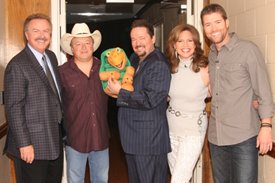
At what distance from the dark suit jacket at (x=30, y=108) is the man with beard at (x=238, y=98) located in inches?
42.6

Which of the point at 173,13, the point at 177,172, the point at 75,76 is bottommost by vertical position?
the point at 177,172

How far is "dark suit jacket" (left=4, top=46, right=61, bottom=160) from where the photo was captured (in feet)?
6.97

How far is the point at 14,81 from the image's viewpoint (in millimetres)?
2127

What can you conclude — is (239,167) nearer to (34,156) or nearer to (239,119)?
(239,119)

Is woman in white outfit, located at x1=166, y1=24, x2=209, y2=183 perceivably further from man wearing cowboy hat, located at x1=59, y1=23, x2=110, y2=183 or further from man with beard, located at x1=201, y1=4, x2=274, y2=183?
man wearing cowboy hat, located at x1=59, y1=23, x2=110, y2=183

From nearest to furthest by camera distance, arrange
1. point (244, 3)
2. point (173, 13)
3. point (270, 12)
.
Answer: point (270, 12)
point (244, 3)
point (173, 13)

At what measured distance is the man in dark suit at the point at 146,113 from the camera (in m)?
2.29

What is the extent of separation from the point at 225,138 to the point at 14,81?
138 cm

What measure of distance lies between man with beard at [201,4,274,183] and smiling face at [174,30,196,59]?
17 centimetres

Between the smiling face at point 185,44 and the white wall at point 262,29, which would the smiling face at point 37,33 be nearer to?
the smiling face at point 185,44

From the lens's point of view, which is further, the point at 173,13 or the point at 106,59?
the point at 173,13

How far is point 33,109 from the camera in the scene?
219 cm

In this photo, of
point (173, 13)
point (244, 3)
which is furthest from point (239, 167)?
point (173, 13)

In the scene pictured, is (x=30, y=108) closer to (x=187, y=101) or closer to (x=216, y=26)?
(x=187, y=101)
